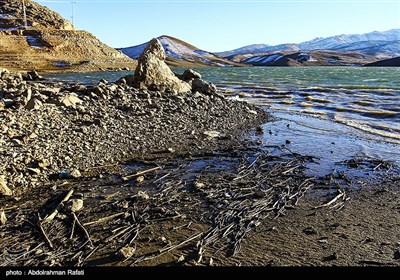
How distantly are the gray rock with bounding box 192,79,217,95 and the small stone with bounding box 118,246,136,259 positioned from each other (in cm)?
1450

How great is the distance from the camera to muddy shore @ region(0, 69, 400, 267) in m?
4.65

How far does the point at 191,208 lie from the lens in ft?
19.8

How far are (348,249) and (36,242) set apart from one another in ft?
14.2

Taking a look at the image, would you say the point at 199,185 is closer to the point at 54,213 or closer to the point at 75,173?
the point at 75,173

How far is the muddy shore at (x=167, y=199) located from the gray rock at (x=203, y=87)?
25.5 feet

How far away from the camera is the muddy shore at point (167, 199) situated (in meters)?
4.65

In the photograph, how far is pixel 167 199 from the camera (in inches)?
249

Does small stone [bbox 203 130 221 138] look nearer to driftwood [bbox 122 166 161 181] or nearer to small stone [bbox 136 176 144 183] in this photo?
driftwood [bbox 122 166 161 181]

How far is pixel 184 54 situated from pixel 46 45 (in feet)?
305

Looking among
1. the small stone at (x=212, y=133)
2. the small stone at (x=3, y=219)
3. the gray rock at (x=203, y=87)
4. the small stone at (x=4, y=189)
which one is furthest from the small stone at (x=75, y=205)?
the gray rock at (x=203, y=87)

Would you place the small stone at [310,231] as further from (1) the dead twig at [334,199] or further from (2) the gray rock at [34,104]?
(2) the gray rock at [34,104]

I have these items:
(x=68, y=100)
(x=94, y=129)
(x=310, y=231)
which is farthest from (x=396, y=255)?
(x=68, y=100)

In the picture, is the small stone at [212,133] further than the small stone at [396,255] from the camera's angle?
Yes

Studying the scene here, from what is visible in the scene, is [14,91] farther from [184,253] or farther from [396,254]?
[396,254]
